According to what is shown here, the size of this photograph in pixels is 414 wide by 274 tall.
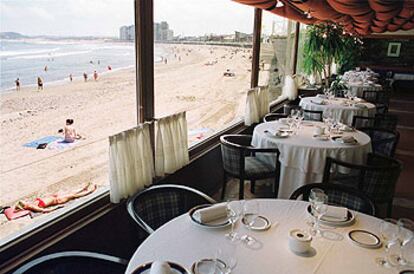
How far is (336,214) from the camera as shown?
82.6 inches

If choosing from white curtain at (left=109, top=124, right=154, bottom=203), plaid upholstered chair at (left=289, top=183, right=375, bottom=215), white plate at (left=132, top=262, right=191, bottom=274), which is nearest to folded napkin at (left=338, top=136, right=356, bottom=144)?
plaid upholstered chair at (left=289, top=183, right=375, bottom=215)

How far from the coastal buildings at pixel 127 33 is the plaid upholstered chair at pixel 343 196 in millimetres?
1866

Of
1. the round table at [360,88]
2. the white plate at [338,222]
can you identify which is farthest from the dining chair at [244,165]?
the round table at [360,88]

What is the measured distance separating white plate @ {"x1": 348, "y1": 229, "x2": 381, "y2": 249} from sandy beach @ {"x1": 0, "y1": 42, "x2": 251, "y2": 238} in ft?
6.41

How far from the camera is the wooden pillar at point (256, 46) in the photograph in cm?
584

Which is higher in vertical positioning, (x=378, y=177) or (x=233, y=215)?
(x=233, y=215)

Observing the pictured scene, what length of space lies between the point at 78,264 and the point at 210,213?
73 centimetres

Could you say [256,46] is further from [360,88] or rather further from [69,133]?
Answer: [360,88]

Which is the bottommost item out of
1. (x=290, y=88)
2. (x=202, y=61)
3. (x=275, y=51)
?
(x=290, y=88)

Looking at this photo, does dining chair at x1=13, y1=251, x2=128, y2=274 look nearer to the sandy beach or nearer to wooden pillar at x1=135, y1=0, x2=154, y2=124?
the sandy beach

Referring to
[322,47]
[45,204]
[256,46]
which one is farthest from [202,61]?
[322,47]

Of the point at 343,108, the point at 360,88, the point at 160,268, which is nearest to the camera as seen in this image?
the point at 160,268

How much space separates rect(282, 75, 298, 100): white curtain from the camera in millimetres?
8312

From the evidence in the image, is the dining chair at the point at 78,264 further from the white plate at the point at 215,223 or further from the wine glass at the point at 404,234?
Answer: the wine glass at the point at 404,234
